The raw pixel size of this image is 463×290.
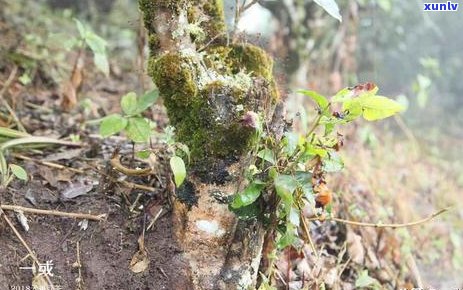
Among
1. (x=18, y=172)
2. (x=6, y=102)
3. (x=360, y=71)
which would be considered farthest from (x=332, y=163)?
(x=360, y=71)

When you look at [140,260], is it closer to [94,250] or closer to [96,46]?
[94,250]

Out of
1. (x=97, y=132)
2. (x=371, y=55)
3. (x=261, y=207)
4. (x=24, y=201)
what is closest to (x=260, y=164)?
(x=261, y=207)

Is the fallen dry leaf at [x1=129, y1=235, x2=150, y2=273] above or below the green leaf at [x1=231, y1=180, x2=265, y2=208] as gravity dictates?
below

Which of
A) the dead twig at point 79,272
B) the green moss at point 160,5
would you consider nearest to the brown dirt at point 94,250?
the dead twig at point 79,272

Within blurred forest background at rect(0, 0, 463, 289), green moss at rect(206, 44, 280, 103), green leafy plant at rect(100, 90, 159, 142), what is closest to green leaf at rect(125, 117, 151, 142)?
green leafy plant at rect(100, 90, 159, 142)

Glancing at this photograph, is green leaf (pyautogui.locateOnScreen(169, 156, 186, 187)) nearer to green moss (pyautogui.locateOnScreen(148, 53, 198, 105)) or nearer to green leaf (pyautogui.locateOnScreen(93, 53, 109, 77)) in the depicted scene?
green moss (pyautogui.locateOnScreen(148, 53, 198, 105))
